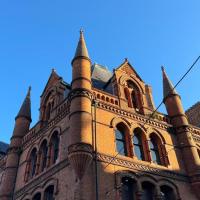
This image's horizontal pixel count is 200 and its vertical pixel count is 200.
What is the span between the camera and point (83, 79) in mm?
18516

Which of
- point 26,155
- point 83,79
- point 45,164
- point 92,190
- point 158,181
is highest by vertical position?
point 83,79

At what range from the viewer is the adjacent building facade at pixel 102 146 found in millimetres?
15070

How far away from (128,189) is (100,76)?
462 inches

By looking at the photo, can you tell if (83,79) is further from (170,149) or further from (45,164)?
(170,149)

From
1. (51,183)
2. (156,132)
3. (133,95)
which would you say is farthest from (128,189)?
(133,95)

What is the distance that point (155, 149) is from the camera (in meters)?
19.2

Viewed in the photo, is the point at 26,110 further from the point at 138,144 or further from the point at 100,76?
the point at 138,144

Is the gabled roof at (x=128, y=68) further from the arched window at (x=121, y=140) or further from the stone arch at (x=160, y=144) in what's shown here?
the arched window at (x=121, y=140)

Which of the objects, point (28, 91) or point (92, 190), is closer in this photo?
point (92, 190)

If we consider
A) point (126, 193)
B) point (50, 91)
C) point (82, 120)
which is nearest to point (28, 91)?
point (50, 91)

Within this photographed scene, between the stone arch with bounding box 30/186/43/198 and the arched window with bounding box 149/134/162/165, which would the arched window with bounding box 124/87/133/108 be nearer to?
the arched window with bounding box 149/134/162/165

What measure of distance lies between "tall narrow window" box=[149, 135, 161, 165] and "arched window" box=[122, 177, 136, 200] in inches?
113

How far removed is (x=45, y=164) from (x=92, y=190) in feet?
18.9

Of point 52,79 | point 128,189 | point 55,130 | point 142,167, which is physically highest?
point 52,79
